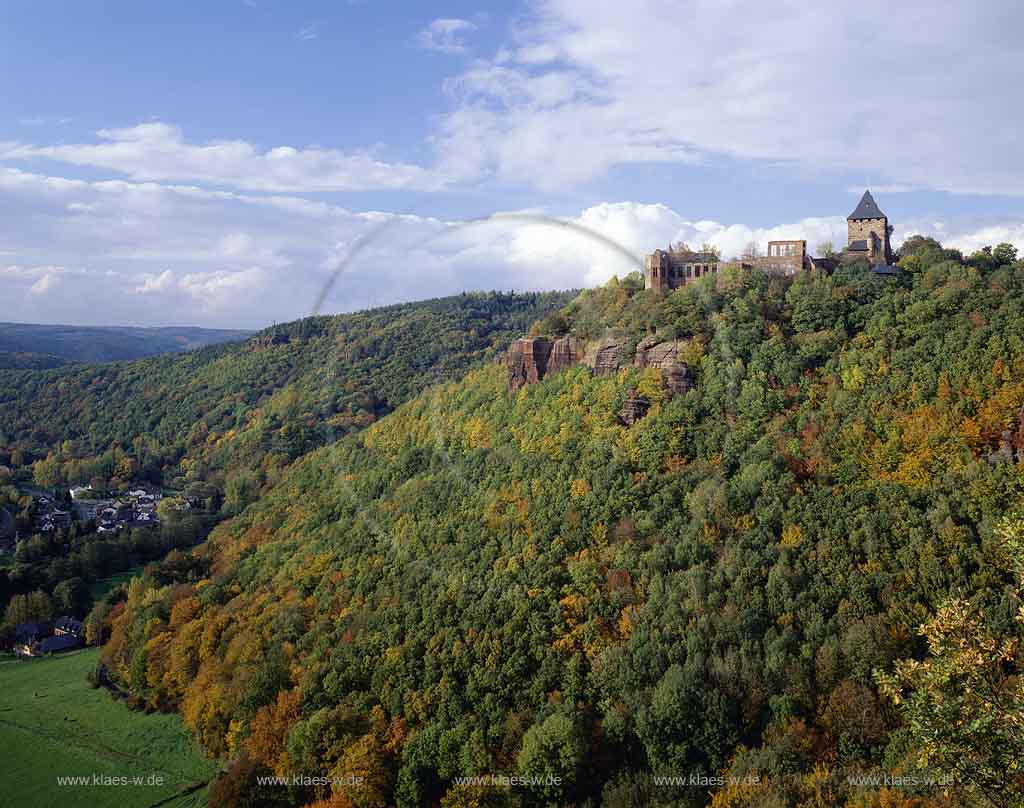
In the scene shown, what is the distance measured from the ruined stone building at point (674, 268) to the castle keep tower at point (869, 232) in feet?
27.7

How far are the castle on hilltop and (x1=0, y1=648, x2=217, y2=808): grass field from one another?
3513cm

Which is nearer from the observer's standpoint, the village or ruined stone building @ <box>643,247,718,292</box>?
ruined stone building @ <box>643,247,718,292</box>

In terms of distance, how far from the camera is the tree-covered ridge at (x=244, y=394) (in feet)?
235

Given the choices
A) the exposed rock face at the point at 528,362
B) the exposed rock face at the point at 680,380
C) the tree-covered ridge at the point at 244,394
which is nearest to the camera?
the exposed rock face at the point at 680,380

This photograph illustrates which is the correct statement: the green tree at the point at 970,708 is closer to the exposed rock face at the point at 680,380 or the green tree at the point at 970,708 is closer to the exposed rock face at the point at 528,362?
the exposed rock face at the point at 680,380

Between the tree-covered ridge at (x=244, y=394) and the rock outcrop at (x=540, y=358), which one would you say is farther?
the tree-covered ridge at (x=244, y=394)

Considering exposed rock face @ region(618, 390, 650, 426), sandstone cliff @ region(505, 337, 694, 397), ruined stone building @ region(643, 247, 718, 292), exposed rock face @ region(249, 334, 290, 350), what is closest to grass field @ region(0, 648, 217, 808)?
exposed rock face @ region(618, 390, 650, 426)

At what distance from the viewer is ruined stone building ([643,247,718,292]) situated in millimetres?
46562

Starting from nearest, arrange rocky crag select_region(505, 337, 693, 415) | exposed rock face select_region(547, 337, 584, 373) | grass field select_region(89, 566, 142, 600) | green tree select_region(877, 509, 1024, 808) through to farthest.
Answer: green tree select_region(877, 509, 1024, 808), rocky crag select_region(505, 337, 693, 415), exposed rock face select_region(547, 337, 584, 373), grass field select_region(89, 566, 142, 600)

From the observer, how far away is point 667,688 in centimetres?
2664

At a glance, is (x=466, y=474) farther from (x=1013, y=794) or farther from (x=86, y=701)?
(x=1013, y=794)

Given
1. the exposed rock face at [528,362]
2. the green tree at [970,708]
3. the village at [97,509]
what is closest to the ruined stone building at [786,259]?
the exposed rock face at [528,362]

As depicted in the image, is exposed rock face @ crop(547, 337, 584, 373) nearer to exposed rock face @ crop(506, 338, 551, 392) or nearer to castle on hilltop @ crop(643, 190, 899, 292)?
exposed rock face @ crop(506, 338, 551, 392)

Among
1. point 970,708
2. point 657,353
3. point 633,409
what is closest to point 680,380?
point 657,353
